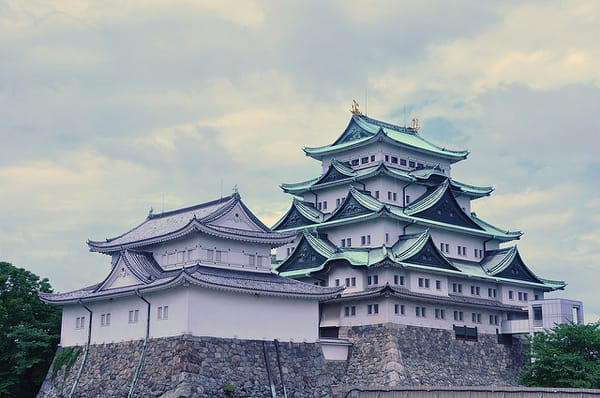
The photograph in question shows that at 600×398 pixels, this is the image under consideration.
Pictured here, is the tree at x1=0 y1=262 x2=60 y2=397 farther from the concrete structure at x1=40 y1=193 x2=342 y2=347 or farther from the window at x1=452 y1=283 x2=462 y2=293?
the window at x1=452 y1=283 x2=462 y2=293

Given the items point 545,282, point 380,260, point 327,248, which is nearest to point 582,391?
point 380,260

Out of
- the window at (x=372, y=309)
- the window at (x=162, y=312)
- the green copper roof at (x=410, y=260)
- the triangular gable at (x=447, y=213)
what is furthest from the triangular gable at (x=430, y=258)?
the window at (x=162, y=312)

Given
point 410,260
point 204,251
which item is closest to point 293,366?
point 204,251

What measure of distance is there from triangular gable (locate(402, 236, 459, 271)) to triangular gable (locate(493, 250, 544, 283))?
19.1ft

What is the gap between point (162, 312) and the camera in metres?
48.4

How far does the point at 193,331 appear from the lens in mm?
46375

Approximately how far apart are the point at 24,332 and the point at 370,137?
28805 mm

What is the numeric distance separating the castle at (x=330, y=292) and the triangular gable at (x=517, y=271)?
13cm

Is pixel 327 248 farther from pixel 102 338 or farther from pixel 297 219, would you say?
pixel 102 338

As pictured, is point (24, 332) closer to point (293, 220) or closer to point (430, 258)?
point (293, 220)

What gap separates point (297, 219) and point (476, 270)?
14159mm

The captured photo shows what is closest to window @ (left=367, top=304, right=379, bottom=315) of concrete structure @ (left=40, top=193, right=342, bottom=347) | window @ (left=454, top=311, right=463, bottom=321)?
concrete structure @ (left=40, top=193, right=342, bottom=347)

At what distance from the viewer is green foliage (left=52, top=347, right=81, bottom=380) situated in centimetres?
5350

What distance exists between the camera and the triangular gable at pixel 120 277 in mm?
51094
